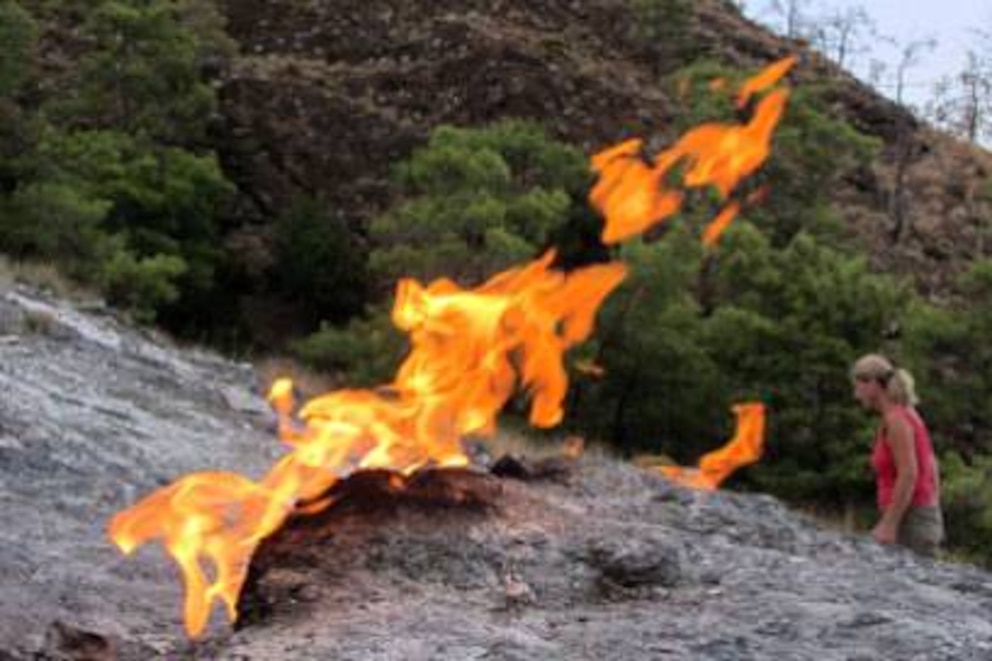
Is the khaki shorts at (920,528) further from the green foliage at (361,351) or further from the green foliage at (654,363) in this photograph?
the green foliage at (654,363)

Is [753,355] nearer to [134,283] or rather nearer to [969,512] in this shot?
[969,512]

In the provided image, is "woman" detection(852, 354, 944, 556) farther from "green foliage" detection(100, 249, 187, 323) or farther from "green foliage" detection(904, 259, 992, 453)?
"green foliage" detection(100, 249, 187, 323)

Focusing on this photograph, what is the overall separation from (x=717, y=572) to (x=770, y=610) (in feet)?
1.65

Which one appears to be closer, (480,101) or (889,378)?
(889,378)

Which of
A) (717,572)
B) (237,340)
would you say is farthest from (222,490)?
(237,340)

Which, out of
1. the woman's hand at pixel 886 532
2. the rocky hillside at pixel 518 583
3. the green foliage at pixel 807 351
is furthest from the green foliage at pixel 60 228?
the woman's hand at pixel 886 532

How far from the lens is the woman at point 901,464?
589 cm

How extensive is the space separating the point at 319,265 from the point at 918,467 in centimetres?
1984

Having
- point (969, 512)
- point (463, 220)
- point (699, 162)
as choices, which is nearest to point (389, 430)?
point (699, 162)

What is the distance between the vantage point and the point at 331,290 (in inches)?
980

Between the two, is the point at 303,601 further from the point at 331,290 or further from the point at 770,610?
the point at 331,290

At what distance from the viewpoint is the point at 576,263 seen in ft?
84.0

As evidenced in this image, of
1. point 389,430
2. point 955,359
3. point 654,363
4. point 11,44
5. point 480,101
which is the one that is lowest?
point 389,430

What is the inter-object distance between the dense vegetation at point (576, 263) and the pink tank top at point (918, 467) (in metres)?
8.49
